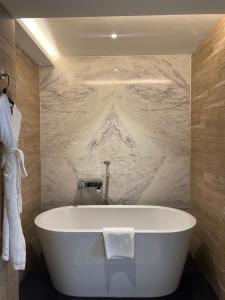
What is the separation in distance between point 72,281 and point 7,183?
125cm

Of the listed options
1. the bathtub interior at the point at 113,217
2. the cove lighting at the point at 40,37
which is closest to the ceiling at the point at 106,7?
the cove lighting at the point at 40,37

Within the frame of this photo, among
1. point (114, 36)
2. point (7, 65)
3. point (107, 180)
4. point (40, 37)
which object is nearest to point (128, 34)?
point (114, 36)

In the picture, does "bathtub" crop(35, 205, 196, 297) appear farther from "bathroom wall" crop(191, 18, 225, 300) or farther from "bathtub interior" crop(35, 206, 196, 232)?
"bathtub interior" crop(35, 206, 196, 232)

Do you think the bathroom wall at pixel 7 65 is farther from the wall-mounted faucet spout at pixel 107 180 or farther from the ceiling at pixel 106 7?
the wall-mounted faucet spout at pixel 107 180

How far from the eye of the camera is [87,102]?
3.27 meters

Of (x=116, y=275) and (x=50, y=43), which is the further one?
(x=50, y=43)

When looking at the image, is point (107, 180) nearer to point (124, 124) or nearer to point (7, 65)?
point (124, 124)

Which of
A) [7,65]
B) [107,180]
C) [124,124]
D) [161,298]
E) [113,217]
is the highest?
[7,65]

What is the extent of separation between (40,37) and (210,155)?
2050mm

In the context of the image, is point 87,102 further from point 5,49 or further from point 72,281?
point 72,281

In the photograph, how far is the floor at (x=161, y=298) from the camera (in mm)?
2404

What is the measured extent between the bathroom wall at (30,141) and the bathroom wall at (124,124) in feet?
0.75

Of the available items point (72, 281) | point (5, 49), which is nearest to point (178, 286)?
point (72, 281)

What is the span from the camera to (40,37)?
266cm
